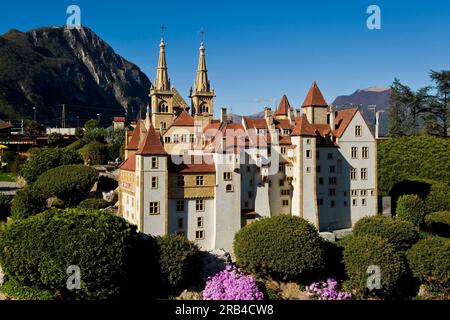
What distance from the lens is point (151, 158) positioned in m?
49.8

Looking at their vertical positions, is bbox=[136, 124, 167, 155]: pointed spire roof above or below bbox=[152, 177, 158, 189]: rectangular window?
above

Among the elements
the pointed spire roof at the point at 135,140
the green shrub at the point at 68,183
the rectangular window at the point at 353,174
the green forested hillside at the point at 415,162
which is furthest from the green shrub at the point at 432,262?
the green shrub at the point at 68,183

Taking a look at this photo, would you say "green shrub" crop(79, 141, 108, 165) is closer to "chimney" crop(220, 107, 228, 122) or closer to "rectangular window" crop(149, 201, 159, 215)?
"chimney" crop(220, 107, 228, 122)

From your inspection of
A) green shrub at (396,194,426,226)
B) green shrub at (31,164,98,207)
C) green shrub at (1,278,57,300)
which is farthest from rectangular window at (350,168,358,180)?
green shrub at (1,278,57,300)

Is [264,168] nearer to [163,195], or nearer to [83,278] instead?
[163,195]

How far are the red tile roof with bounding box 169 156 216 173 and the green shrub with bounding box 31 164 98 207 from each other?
22.5 m

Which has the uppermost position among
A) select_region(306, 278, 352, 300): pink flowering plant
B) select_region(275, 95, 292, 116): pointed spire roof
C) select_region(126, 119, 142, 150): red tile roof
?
select_region(275, 95, 292, 116): pointed spire roof

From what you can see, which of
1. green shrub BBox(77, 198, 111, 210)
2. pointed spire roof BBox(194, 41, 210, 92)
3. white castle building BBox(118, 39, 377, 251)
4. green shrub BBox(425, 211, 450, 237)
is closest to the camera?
white castle building BBox(118, 39, 377, 251)

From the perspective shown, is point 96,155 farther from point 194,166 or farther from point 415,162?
point 415,162

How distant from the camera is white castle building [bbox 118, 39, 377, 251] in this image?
50.9 meters

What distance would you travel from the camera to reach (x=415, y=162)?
80.0 meters

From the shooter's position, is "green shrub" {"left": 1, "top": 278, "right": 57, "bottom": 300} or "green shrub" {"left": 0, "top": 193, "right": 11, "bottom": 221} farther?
"green shrub" {"left": 0, "top": 193, "right": 11, "bottom": 221}
